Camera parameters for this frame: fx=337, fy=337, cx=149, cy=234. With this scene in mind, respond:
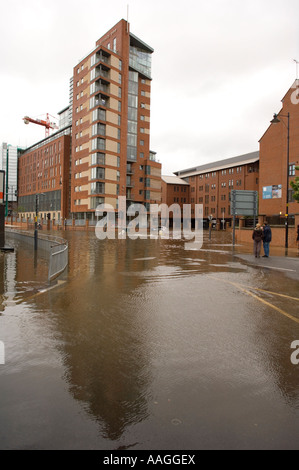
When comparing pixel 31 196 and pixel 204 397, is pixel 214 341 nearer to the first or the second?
pixel 204 397

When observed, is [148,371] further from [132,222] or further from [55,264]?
[132,222]

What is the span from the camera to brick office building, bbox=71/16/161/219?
61.2 metres

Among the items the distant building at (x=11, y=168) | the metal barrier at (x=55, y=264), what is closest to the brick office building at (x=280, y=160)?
the metal barrier at (x=55, y=264)

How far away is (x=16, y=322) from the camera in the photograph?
6.11 meters

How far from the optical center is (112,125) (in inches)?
2450

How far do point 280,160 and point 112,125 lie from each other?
30.2m

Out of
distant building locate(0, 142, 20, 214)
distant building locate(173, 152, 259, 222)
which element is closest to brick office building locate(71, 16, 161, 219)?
distant building locate(173, 152, 259, 222)

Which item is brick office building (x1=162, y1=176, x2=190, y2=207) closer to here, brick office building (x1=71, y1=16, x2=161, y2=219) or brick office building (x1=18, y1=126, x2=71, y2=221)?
brick office building (x1=71, y1=16, x2=161, y2=219)

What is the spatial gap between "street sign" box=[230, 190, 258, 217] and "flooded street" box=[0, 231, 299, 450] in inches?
779

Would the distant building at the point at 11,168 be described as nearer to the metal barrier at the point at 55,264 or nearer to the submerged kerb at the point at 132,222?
the submerged kerb at the point at 132,222

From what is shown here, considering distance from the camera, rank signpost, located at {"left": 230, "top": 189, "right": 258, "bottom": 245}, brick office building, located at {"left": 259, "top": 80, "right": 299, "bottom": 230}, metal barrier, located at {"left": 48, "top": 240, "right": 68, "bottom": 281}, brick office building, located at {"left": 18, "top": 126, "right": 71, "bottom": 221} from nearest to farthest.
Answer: metal barrier, located at {"left": 48, "top": 240, "right": 68, "bottom": 281}
signpost, located at {"left": 230, "top": 189, "right": 258, "bottom": 245}
brick office building, located at {"left": 259, "top": 80, "right": 299, "bottom": 230}
brick office building, located at {"left": 18, "top": 126, "right": 71, "bottom": 221}

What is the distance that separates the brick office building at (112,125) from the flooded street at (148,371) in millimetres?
55030
